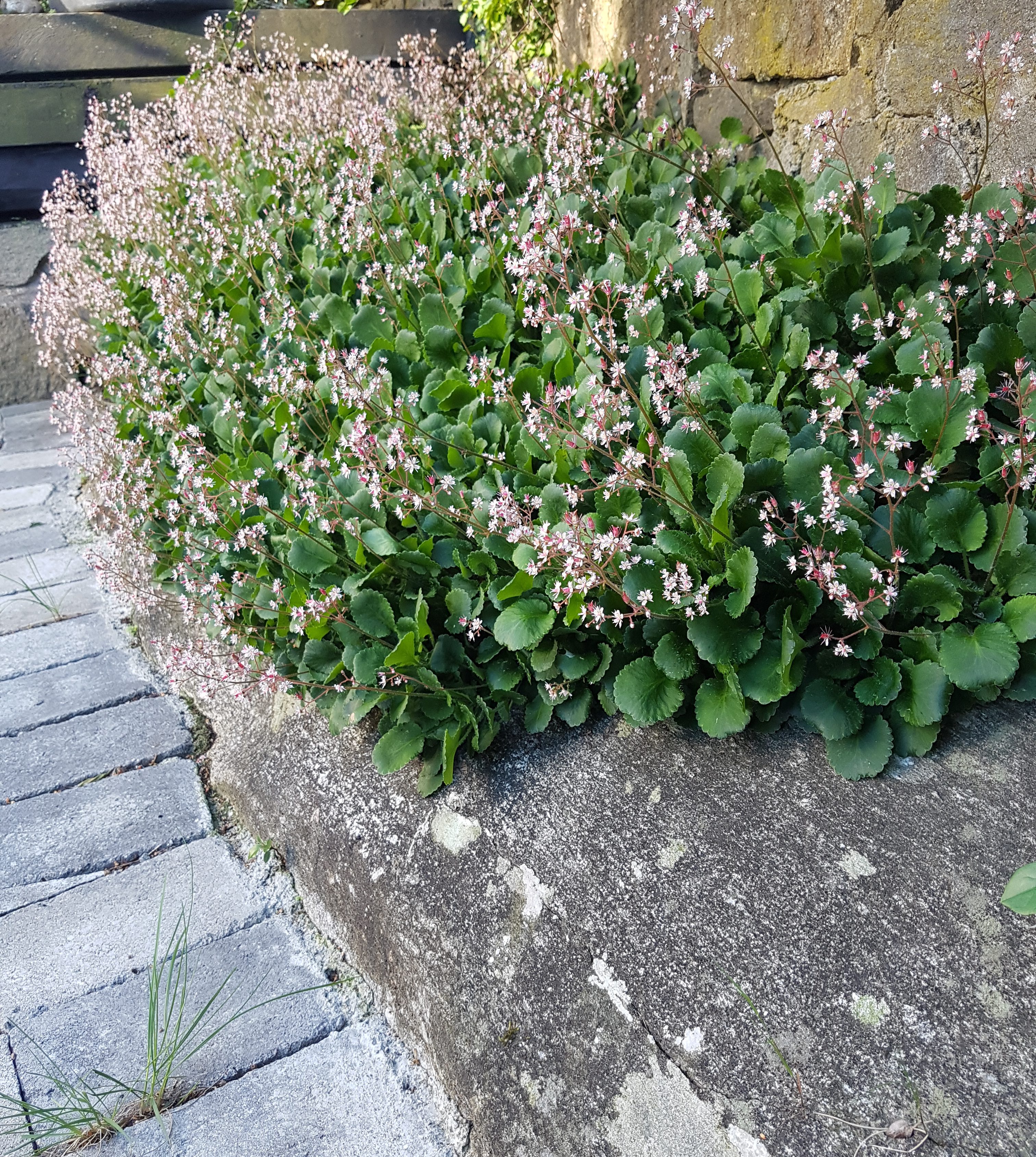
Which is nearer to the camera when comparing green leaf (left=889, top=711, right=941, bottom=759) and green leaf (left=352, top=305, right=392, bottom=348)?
green leaf (left=889, top=711, right=941, bottom=759)

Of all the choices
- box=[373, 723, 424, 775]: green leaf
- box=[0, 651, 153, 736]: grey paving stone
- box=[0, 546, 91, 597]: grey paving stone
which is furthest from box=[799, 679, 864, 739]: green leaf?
box=[0, 546, 91, 597]: grey paving stone

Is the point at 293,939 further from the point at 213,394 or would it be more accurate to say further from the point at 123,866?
the point at 213,394

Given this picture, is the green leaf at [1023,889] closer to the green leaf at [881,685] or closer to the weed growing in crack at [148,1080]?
the green leaf at [881,685]

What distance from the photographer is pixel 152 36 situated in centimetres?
740

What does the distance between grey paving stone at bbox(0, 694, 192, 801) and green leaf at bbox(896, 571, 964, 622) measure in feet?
6.64

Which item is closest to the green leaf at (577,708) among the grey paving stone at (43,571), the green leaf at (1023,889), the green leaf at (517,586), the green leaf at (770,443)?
the green leaf at (517,586)

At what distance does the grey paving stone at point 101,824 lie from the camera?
2322 millimetres

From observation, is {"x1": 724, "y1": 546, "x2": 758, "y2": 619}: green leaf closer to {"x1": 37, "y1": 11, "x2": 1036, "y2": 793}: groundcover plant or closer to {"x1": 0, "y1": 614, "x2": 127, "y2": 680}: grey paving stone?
{"x1": 37, "y1": 11, "x2": 1036, "y2": 793}: groundcover plant

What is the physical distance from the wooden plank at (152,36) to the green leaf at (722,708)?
6.91 metres

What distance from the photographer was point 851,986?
1.42 metres

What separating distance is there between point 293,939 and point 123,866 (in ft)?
1.78

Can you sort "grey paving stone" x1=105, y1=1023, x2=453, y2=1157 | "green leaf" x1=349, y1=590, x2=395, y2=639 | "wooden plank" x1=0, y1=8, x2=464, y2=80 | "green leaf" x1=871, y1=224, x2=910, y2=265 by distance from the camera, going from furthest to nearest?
"wooden plank" x1=0, y1=8, x2=464, y2=80 → "green leaf" x1=871, y1=224, x2=910, y2=265 → "green leaf" x1=349, y1=590, x2=395, y2=639 → "grey paving stone" x1=105, y1=1023, x2=453, y2=1157

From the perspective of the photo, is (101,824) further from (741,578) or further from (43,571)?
(43,571)

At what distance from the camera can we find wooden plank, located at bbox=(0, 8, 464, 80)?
718cm
